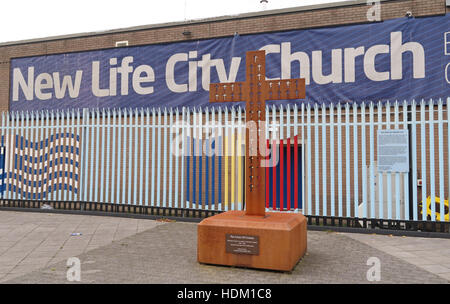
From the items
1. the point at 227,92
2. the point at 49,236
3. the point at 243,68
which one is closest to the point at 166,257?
the point at 227,92

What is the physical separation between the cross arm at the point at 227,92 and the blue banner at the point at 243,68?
5.56 m

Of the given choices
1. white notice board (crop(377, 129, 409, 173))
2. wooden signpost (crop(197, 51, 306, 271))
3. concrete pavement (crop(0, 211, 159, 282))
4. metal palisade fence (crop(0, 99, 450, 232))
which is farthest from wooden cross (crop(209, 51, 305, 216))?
white notice board (crop(377, 129, 409, 173))

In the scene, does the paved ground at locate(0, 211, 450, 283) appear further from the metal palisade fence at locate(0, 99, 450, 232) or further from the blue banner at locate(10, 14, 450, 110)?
the blue banner at locate(10, 14, 450, 110)

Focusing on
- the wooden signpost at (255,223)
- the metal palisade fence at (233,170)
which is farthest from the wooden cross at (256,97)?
the metal palisade fence at (233,170)

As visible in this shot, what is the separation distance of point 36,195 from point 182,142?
4585mm

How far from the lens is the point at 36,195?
373 inches

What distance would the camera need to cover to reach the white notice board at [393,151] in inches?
268

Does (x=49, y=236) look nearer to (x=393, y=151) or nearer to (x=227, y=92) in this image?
(x=227, y=92)

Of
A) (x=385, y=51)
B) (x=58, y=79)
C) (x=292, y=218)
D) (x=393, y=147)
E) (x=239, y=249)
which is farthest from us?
(x=58, y=79)

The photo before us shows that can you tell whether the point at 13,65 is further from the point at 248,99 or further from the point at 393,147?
the point at 393,147

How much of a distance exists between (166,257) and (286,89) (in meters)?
2.92

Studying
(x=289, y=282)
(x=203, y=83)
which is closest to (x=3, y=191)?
(x=203, y=83)

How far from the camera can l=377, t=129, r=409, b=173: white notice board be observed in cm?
680

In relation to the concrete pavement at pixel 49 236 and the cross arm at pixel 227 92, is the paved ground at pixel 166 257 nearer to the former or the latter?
the concrete pavement at pixel 49 236
